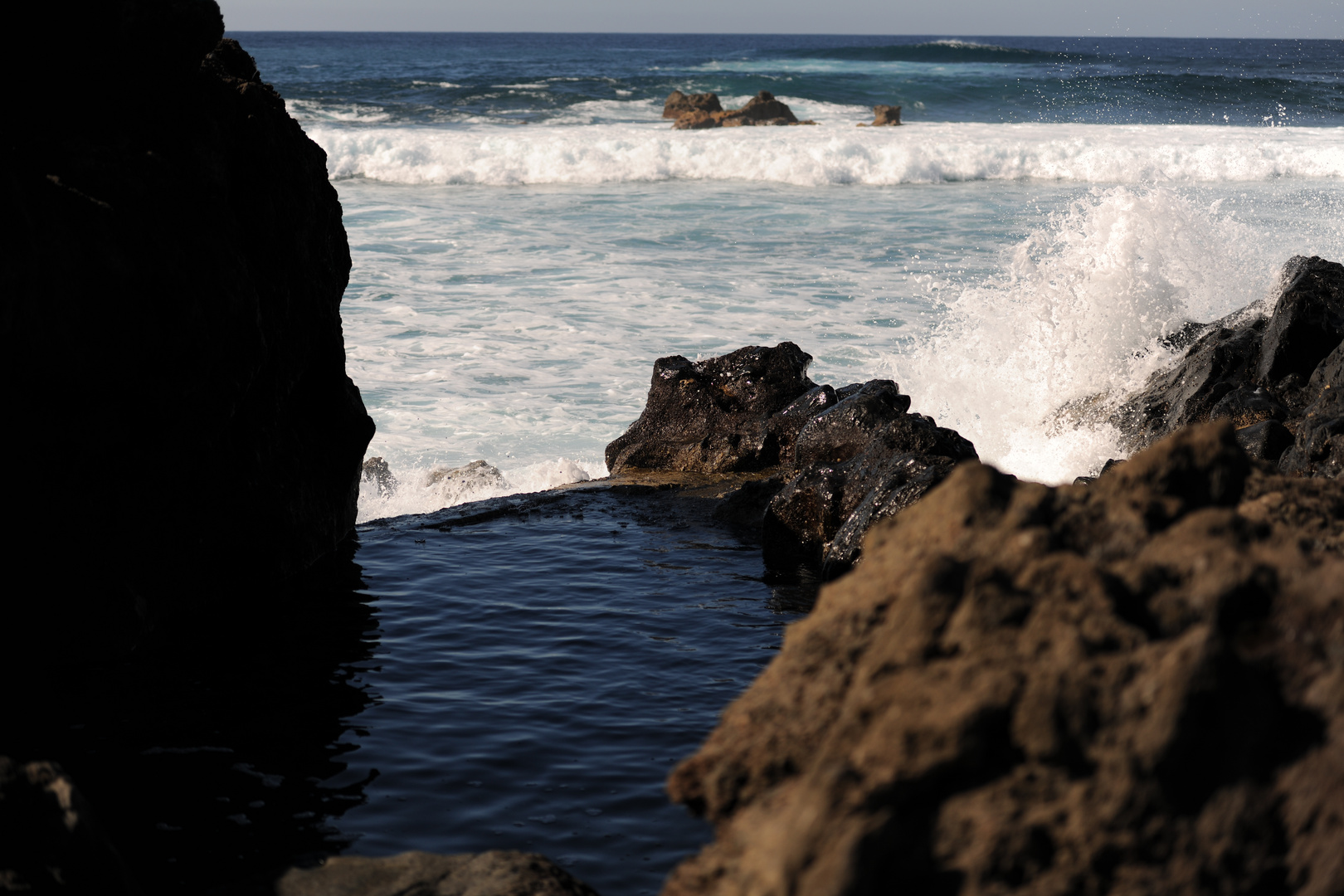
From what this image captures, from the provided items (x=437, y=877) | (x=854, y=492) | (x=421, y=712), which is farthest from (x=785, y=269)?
(x=437, y=877)

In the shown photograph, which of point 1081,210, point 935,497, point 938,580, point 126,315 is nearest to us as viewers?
point 938,580

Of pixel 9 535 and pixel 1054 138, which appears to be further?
pixel 1054 138

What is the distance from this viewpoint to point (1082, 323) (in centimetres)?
1252

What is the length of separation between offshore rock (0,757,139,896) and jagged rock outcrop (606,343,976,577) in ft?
16.2

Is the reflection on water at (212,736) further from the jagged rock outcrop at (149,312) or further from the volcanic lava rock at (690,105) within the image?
the volcanic lava rock at (690,105)

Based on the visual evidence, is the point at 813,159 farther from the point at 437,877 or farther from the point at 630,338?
the point at 437,877

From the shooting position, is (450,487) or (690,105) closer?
(450,487)

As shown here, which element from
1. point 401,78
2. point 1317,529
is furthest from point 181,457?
point 401,78

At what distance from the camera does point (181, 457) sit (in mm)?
6340

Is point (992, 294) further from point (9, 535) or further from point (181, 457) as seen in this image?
point (9, 535)

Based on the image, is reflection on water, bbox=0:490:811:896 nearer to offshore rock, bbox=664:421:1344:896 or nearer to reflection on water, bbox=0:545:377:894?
reflection on water, bbox=0:545:377:894

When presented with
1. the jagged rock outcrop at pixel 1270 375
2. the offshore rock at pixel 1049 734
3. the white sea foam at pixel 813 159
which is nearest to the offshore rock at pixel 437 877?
the offshore rock at pixel 1049 734

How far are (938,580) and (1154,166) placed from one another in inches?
1237

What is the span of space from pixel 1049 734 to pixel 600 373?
11.8 meters
